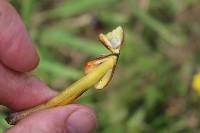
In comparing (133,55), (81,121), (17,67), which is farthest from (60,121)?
(133,55)

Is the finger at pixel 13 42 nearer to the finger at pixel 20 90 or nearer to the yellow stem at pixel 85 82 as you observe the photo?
the finger at pixel 20 90

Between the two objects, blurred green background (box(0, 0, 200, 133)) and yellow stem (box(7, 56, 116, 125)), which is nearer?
yellow stem (box(7, 56, 116, 125))

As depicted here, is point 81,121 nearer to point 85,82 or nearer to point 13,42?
point 85,82

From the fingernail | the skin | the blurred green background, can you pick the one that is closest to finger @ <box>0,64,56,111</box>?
the skin

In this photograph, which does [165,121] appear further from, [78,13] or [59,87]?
[78,13]

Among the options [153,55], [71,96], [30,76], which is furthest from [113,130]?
[71,96]

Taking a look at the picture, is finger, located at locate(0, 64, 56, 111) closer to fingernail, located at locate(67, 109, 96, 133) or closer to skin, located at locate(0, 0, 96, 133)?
skin, located at locate(0, 0, 96, 133)

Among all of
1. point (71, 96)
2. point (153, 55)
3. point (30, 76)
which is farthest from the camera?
point (153, 55)
